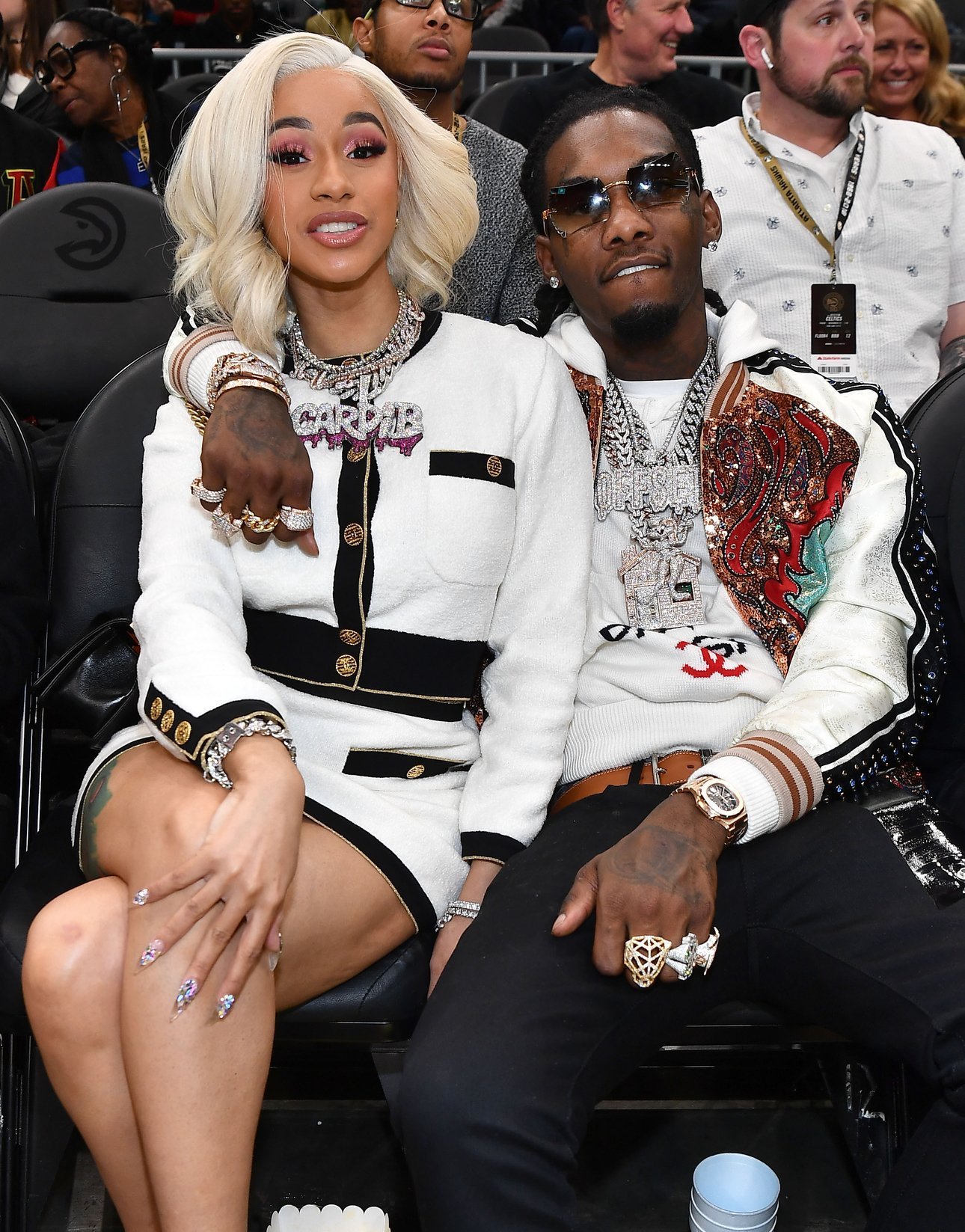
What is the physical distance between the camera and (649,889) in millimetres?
1484

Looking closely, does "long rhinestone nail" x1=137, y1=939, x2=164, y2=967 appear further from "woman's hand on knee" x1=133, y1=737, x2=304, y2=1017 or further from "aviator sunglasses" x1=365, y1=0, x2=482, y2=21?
"aviator sunglasses" x1=365, y1=0, x2=482, y2=21

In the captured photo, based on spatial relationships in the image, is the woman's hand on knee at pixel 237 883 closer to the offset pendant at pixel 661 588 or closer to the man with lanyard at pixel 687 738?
the man with lanyard at pixel 687 738

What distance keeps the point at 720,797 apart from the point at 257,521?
25.7 inches

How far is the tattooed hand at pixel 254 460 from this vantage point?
165 cm

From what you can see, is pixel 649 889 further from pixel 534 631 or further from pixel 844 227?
pixel 844 227

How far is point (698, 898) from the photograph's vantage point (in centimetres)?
151

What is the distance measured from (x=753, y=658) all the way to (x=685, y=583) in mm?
140

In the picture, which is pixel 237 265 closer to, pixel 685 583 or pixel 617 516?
pixel 617 516

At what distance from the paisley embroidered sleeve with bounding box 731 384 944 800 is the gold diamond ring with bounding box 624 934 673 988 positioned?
29cm

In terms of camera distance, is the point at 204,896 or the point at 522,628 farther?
the point at 522,628

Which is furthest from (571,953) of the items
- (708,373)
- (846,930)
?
(708,373)

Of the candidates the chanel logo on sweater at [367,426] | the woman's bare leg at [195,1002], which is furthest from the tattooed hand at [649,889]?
the chanel logo on sweater at [367,426]

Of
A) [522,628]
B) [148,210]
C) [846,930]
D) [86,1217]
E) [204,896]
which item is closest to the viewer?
[204,896]

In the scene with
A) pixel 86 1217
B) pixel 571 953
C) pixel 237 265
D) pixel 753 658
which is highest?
pixel 237 265
